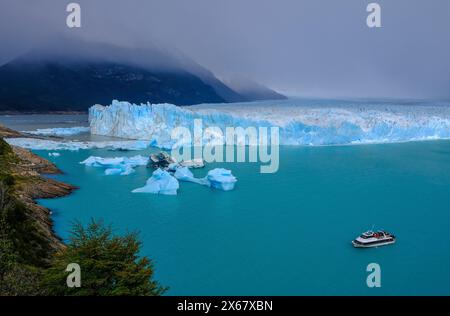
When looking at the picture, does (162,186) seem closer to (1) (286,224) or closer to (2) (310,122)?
(1) (286,224)

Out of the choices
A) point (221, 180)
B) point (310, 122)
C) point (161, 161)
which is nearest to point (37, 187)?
point (161, 161)

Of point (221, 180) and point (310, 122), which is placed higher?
point (310, 122)

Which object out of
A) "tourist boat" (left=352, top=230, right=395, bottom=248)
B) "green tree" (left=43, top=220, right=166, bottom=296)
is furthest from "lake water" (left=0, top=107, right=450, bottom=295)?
"green tree" (left=43, top=220, right=166, bottom=296)

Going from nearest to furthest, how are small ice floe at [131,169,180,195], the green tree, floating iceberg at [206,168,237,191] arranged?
the green tree < small ice floe at [131,169,180,195] < floating iceberg at [206,168,237,191]

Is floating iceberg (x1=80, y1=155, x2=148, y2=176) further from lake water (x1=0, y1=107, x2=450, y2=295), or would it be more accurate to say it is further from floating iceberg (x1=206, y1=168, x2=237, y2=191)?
floating iceberg (x1=206, y1=168, x2=237, y2=191)

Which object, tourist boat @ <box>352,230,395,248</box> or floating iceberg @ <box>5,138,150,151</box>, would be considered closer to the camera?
tourist boat @ <box>352,230,395,248</box>

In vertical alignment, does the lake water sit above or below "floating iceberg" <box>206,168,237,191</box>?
below

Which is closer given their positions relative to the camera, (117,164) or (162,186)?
(162,186)

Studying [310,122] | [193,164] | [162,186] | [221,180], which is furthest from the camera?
[310,122]
